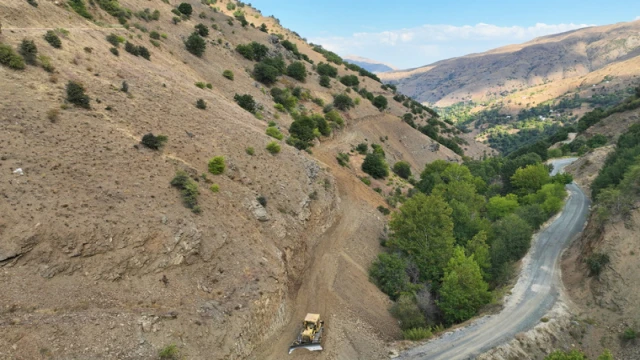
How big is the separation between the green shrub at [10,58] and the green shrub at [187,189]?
12847 millimetres

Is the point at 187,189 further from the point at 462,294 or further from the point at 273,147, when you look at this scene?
the point at 462,294

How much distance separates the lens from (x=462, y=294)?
30609mm

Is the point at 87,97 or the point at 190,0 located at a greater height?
the point at 190,0

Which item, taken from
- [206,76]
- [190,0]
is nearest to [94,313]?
[206,76]

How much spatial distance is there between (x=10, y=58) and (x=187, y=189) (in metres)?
14.7

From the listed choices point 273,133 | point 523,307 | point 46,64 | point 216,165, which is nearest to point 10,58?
point 46,64

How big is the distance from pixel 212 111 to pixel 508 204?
128 ft

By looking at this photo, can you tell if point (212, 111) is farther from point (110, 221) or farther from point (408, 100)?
point (408, 100)

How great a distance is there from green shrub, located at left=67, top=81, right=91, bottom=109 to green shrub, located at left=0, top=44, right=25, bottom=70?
10.1 ft


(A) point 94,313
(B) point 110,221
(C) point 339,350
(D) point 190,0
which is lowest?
(C) point 339,350

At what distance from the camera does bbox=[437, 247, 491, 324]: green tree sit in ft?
99.3

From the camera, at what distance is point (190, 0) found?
240 feet

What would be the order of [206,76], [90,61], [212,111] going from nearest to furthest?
[90,61], [212,111], [206,76]

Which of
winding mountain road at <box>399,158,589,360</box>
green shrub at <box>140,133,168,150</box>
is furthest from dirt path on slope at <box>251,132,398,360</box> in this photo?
green shrub at <box>140,133,168,150</box>
